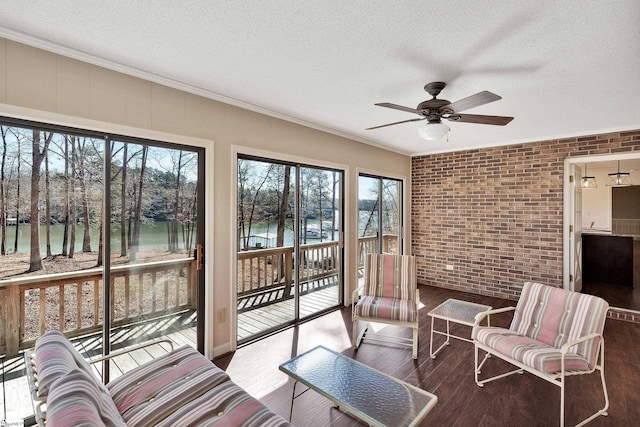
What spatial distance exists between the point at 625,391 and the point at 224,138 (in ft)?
13.5

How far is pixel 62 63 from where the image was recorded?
214 cm

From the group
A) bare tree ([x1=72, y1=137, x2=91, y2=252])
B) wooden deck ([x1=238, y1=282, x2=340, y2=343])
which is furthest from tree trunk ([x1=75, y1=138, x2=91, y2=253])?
wooden deck ([x1=238, y1=282, x2=340, y2=343])

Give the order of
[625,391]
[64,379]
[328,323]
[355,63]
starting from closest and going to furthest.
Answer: [64,379]
[355,63]
[625,391]
[328,323]

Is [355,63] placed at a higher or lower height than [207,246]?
higher

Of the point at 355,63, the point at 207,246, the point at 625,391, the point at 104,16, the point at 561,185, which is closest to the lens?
the point at 104,16

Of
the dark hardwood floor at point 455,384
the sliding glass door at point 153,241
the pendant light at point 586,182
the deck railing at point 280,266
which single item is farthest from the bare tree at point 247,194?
the pendant light at point 586,182

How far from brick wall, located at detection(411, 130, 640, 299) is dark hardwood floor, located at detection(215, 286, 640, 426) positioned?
1430 millimetres

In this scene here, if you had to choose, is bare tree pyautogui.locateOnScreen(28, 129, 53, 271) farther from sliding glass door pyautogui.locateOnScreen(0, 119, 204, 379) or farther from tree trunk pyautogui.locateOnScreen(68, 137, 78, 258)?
tree trunk pyautogui.locateOnScreen(68, 137, 78, 258)

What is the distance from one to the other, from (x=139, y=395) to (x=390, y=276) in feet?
8.87

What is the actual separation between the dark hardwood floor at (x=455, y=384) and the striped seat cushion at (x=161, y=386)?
0.75 meters

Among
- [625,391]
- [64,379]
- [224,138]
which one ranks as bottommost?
[625,391]

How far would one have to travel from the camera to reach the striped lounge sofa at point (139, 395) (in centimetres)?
112

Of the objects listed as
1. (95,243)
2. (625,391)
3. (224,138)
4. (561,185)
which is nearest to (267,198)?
(224,138)

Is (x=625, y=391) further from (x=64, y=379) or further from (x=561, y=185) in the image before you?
(x=64, y=379)
